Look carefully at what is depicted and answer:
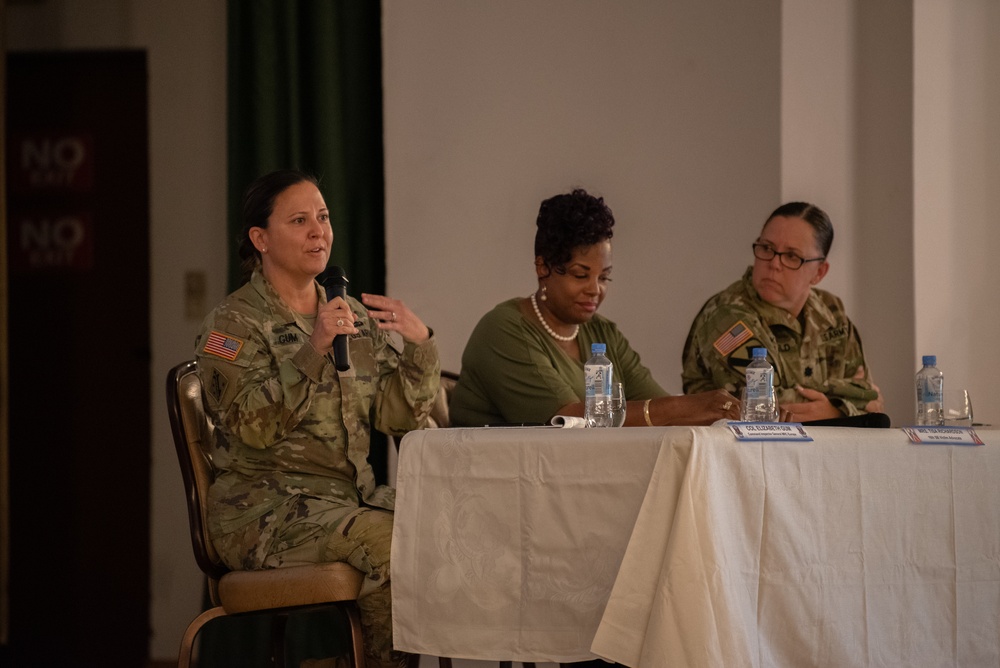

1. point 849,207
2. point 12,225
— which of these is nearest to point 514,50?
point 849,207

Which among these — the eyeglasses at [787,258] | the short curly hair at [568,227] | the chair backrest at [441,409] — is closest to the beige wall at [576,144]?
the chair backrest at [441,409]

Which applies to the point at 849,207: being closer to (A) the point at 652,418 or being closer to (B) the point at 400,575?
(A) the point at 652,418

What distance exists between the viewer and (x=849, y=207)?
13.1ft

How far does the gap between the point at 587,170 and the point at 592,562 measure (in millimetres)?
2297

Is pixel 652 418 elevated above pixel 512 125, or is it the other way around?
pixel 512 125

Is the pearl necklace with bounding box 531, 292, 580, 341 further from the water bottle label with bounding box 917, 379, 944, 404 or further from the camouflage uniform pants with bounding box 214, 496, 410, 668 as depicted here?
the water bottle label with bounding box 917, 379, 944, 404

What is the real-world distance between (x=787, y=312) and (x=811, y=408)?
370 millimetres

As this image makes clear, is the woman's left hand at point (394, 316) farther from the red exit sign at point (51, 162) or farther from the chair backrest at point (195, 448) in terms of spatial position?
the red exit sign at point (51, 162)

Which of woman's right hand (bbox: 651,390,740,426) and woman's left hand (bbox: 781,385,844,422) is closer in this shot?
woman's right hand (bbox: 651,390,740,426)

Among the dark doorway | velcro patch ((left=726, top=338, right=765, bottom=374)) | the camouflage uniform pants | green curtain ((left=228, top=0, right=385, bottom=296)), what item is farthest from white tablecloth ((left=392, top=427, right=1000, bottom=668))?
the dark doorway

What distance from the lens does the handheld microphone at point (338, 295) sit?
231 centimetres

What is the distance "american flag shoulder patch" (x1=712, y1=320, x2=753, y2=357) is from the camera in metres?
2.80

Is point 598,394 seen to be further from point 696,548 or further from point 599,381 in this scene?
point 696,548

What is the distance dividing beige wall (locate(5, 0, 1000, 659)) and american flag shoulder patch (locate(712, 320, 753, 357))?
111 centimetres
